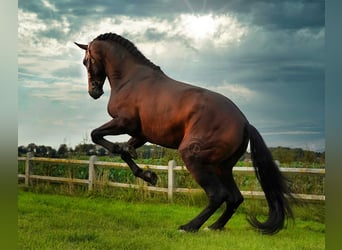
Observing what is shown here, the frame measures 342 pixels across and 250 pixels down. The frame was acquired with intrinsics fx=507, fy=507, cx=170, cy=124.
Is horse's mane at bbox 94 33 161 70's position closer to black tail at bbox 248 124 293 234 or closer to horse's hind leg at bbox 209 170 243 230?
black tail at bbox 248 124 293 234

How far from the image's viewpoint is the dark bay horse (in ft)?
12.0

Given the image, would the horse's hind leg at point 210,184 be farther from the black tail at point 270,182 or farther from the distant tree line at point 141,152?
the distant tree line at point 141,152

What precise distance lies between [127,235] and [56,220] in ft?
2.43

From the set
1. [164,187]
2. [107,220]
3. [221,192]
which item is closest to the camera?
[221,192]

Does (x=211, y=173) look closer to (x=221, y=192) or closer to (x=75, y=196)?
(x=221, y=192)

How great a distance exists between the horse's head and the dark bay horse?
0.30 ft

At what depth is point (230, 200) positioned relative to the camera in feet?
12.2

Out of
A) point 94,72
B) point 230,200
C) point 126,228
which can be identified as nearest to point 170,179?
point 126,228

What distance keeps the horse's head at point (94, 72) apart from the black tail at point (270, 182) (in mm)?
1249

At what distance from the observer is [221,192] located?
11.9ft

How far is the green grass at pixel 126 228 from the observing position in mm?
3740

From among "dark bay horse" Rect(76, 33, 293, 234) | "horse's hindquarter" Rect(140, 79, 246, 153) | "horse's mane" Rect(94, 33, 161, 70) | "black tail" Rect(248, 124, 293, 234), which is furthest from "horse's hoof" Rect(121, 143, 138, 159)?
"black tail" Rect(248, 124, 293, 234)
